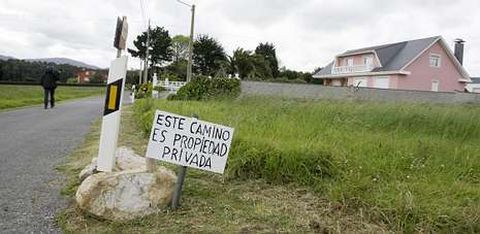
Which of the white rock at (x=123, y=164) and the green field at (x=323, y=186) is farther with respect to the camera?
the white rock at (x=123, y=164)

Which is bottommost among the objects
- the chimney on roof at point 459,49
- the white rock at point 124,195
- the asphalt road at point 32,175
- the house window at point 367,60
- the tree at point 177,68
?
the asphalt road at point 32,175

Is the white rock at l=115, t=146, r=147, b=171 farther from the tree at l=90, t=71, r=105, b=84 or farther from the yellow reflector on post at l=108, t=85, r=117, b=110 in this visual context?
the tree at l=90, t=71, r=105, b=84

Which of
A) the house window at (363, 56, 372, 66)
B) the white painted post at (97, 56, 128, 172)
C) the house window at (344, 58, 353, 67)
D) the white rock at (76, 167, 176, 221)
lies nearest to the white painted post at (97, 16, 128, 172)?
the white painted post at (97, 56, 128, 172)

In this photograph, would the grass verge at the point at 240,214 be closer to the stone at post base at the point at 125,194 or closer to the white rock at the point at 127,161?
the stone at post base at the point at 125,194

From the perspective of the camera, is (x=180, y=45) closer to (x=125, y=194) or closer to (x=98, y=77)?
(x=98, y=77)

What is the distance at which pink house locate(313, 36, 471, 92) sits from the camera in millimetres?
40688

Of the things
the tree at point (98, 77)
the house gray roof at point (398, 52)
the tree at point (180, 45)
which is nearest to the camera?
the house gray roof at point (398, 52)

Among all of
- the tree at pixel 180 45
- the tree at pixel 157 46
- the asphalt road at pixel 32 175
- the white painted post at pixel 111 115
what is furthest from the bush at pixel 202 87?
the tree at pixel 180 45

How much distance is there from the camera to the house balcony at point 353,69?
4370 cm

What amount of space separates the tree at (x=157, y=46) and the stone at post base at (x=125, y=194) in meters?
66.4

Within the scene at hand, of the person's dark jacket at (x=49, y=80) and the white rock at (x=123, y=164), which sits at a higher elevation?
the person's dark jacket at (x=49, y=80)

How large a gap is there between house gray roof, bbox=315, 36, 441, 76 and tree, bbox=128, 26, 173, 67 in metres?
34.7

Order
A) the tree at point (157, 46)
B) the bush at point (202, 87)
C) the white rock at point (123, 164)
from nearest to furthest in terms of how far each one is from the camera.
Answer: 1. the white rock at point (123, 164)
2. the bush at point (202, 87)
3. the tree at point (157, 46)

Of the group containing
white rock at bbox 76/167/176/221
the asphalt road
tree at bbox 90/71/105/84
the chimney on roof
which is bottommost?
the asphalt road
